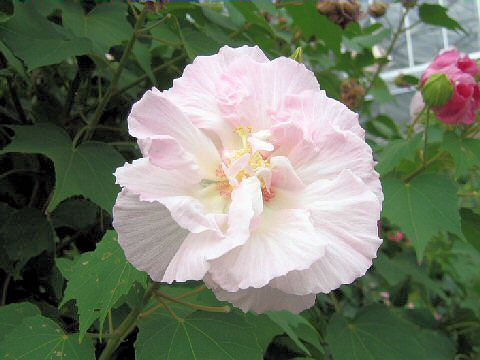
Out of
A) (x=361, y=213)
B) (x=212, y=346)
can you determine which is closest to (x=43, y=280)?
(x=212, y=346)

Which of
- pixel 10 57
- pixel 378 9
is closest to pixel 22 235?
pixel 10 57

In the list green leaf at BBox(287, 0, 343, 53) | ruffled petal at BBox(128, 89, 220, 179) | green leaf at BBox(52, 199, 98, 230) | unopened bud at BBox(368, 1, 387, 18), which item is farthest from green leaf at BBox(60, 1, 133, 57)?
unopened bud at BBox(368, 1, 387, 18)

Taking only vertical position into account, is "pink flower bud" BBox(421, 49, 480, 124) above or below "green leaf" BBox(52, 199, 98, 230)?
above

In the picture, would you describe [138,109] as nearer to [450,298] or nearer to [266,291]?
[266,291]

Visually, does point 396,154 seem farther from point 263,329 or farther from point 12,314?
point 12,314

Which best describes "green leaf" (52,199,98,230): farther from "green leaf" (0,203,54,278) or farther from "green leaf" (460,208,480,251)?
"green leaf" (460,208,480,251)
